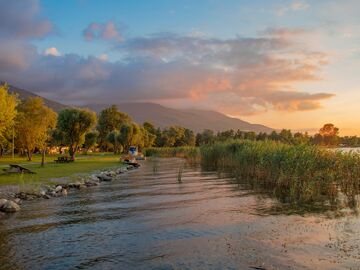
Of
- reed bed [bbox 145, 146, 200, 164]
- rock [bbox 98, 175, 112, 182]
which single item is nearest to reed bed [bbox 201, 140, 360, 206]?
rock [bbox 98, 175, 112, 182]

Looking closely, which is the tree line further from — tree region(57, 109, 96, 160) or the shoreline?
the shoreline

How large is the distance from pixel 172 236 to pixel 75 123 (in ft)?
206

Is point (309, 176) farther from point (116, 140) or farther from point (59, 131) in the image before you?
point (116, 140)

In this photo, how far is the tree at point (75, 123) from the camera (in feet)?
249

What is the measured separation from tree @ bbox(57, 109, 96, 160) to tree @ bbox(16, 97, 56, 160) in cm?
304

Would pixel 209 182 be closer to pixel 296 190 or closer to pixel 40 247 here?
pixel 296 190

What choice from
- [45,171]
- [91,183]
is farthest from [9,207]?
[45,171]

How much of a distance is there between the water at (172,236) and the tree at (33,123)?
51752 mm

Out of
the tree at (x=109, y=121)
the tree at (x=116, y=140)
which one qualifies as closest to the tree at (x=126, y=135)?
the tree at (x=116, y=140)

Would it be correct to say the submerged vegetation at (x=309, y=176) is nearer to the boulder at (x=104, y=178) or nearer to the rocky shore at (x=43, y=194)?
the boulder at (x=104, y=178)

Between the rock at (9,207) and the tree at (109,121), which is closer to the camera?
the rock at (9,207)

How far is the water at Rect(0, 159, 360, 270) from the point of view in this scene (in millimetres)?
13461

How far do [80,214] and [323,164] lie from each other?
18.1m

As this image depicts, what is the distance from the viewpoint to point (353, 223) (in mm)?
19172
